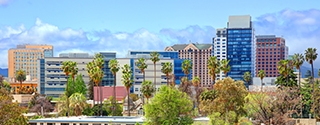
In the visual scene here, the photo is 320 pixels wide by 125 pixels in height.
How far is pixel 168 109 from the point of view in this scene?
67250 millimetres

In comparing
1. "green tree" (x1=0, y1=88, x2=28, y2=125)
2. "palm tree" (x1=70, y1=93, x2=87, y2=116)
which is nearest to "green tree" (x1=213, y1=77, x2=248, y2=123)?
"palm tree" (x1=70, y1=93, x2=87, y2=116)

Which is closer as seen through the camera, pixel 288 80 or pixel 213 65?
pixel 288 80

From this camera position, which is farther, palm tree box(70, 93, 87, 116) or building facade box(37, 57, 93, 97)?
building facade box(37, 57, 93, 97)

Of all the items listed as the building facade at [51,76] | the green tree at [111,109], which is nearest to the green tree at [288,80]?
the green tree at [111,109]

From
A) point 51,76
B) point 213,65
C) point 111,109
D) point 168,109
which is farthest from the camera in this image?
point 51,76

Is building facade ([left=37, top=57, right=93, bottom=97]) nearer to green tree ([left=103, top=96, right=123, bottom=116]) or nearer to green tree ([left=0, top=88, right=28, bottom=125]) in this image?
green tree ([left=103, top=96, right=123, bottom=116])

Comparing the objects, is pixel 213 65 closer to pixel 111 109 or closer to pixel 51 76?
pixel 111 109

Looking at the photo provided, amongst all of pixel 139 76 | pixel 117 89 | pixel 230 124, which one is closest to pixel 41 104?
pixel 117 89

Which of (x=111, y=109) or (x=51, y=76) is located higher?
(x=51, y=76)

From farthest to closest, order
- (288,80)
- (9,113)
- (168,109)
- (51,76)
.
→ (51,76) < (288,80) < (168,109) < (9,113)

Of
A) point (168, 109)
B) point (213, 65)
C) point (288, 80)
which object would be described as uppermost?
point (213, 65)

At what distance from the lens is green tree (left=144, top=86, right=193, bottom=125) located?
220 feet

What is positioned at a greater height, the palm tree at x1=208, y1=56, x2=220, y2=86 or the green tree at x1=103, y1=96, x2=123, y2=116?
the palm tree at x1=208, y1=56, x2=220, y2=86

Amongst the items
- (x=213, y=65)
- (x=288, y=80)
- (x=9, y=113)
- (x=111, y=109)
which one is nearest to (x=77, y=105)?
(x=111, y=109)
